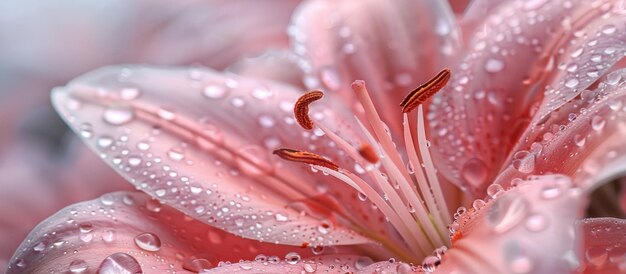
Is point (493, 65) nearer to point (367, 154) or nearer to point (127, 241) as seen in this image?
A: point (367, 154)

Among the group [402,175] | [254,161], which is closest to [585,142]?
[402,175]

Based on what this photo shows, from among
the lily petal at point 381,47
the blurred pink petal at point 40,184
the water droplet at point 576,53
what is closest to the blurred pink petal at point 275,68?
the lily petal at point 381,47

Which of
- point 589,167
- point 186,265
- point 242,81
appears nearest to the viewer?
point 589,167

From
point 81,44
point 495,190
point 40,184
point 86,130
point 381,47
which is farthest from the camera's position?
Answer: point 81,44

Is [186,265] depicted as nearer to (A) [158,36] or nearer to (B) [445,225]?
(B) [445,225]

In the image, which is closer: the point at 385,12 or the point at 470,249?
the point at 470,249

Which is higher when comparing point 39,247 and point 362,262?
point 39,247

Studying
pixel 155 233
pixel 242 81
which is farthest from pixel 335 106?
pixel 155 233
